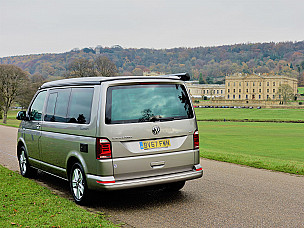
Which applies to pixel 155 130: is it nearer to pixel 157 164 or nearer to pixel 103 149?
pixel 157 164

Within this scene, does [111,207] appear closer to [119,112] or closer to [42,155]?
[119,112]

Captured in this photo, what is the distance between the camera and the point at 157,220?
5.68 meters

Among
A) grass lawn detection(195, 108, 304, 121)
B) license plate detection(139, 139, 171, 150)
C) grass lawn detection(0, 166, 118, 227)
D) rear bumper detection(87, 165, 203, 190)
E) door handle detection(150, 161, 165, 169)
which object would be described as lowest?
grass lawn detection(195, 108, 304, 121)

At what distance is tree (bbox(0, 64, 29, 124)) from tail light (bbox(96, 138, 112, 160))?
6025cm

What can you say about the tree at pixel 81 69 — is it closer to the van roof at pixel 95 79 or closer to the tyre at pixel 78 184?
the van roof at pixel 95 79

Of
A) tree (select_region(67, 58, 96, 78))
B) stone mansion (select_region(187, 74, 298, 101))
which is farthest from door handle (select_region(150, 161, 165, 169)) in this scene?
stone mansion (select_region(187, 74, 298, 101))

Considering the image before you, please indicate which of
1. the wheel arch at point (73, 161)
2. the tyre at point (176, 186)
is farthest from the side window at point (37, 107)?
the tyre at point (176, 186)

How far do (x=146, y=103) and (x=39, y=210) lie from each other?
2.51 metres

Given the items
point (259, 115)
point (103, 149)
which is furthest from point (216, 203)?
point (259, 115)

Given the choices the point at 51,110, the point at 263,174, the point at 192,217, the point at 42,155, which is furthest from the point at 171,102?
the point at 263,174

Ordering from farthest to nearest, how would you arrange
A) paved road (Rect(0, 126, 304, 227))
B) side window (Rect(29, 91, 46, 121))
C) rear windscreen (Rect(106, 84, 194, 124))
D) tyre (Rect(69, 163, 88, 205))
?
1. side window (Rect(29, 91, 46, 121))
2. tyre (Rect(69, 163, 88, 205))
3. rear windscreen (Rect(106, 84, 194, 124))
4. paved road (Rect(0, 126, 304, 227))

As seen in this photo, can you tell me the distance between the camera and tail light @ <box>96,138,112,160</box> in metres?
6.04

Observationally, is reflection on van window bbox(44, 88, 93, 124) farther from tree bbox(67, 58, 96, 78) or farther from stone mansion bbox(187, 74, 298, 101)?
stone mansion bbox(187, 74, 298, 101)

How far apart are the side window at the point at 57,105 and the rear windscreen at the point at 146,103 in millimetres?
1443
